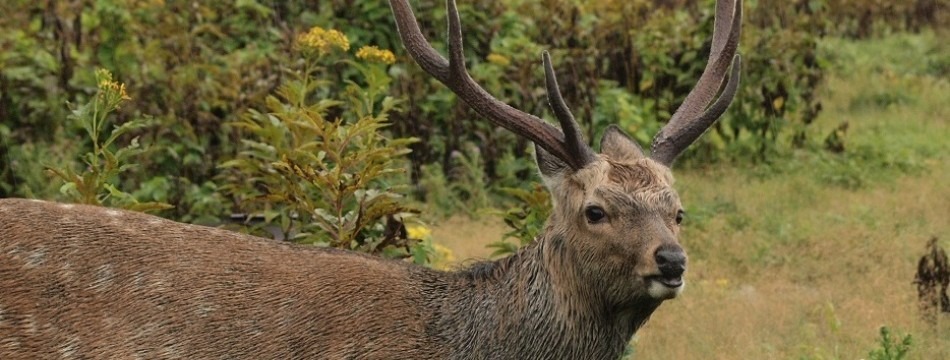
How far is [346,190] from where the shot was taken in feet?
18.4

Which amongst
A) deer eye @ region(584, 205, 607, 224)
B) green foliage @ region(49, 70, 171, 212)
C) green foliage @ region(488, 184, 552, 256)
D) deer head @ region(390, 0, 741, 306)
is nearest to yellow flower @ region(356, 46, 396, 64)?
green foliage @ region(488, 184, 552, 256)

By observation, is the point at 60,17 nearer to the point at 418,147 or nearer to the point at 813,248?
the point at 418,147

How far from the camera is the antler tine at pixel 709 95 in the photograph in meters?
4.66

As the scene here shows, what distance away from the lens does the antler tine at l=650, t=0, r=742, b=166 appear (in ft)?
15.3

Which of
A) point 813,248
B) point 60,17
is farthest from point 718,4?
point 60,17

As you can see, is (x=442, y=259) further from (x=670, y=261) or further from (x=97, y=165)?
(x=670, y=261)

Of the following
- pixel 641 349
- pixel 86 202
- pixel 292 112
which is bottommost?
pixel 641 349

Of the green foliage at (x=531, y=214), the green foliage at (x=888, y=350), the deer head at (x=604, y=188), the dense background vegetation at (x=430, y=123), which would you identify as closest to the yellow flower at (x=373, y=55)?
the dense background vegetation at (x=430, y=123)

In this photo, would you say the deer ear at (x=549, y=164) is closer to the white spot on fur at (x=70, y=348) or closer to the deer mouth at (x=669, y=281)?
the deer mouth at (x=669, y=281)

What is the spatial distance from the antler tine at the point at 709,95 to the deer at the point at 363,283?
0.03 feet

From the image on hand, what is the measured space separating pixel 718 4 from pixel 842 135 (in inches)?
222

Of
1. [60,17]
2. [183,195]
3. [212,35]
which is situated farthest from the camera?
[212,35]

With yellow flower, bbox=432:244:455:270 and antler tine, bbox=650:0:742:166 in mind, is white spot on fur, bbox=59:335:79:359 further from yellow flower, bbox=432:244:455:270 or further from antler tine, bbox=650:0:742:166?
yellow flower, bbox=432:244:455:270

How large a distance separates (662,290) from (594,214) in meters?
0.34
